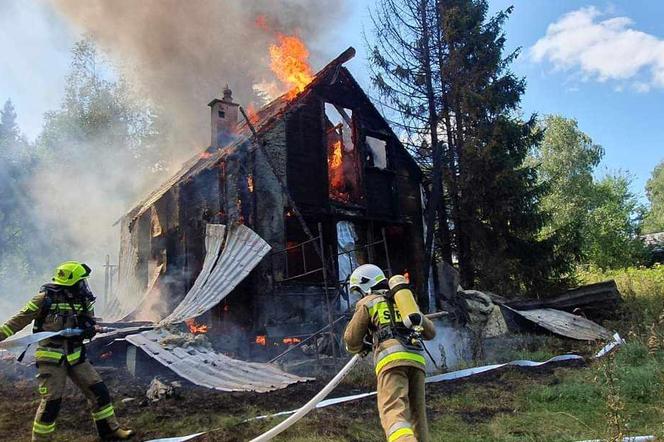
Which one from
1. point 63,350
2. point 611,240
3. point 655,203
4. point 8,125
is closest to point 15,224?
point 8,125

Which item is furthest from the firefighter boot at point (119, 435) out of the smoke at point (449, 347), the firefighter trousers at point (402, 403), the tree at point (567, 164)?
the tree at point (567, 164)

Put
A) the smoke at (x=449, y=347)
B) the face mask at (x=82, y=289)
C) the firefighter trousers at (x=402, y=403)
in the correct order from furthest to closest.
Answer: the smoke at (x=449, y=347), the face mask at (x=82, y=289), the firefighter trousers at (x=402, y=403)

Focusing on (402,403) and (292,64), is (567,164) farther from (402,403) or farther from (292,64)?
(402,403)

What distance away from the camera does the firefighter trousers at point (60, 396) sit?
470 cm

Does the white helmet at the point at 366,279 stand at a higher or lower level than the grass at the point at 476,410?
higher

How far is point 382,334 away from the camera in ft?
13.6

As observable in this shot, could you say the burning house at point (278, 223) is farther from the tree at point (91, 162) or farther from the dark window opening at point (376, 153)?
the tree at point (91, 162)

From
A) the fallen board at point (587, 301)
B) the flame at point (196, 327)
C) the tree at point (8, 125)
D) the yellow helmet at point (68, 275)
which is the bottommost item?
the fallen board at point (587, 301)

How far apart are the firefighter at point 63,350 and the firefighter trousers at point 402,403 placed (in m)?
2.79

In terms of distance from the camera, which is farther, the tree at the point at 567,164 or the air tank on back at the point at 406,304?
the tree at the point at 567,164

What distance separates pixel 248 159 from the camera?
464 inches

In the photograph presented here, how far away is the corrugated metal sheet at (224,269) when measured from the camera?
945cm

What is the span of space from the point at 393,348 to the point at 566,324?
935 centimetres

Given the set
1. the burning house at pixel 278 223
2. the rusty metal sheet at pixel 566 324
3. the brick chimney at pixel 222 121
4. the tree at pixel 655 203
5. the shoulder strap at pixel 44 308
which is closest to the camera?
the shoulder strap at pixel 44 308
